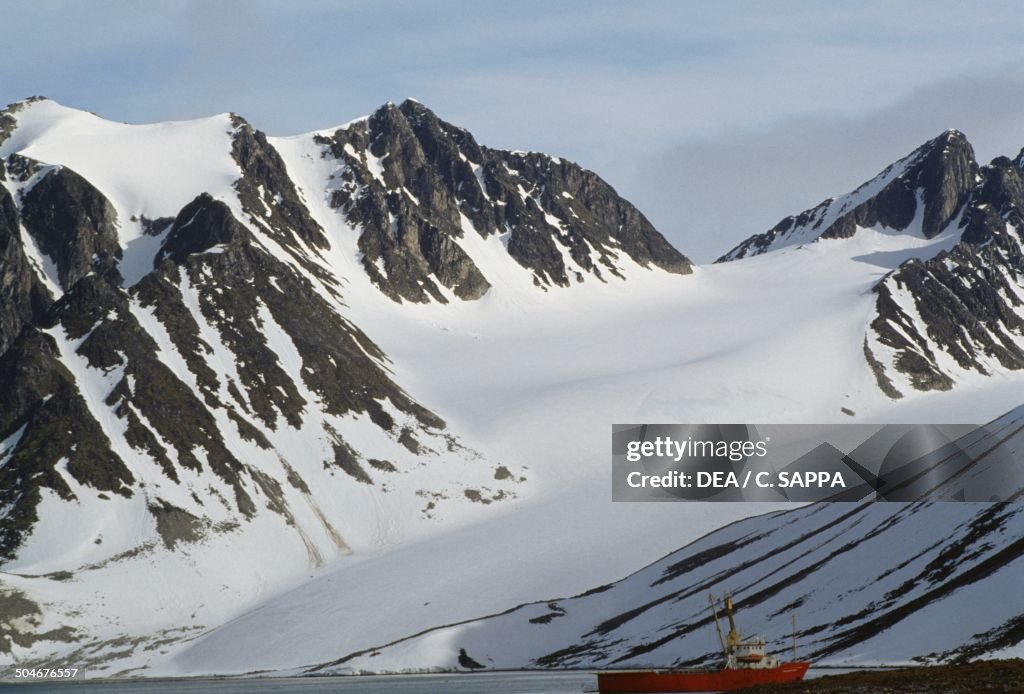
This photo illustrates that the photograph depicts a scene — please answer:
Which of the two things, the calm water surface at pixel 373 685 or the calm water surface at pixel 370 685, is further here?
the calm water surface at pixel 370 685

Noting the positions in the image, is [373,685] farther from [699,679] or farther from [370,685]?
[699,679]

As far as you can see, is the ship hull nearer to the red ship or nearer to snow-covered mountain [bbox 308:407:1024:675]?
the red ship

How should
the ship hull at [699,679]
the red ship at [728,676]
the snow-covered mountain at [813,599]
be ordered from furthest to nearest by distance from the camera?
the snow-covered mountain at [813,599]
the red ship at [728,676]
the ship hull at [699,679]

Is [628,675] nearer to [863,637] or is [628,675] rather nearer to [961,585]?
[863,637]

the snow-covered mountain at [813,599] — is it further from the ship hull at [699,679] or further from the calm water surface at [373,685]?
the ship hull at [699,679]

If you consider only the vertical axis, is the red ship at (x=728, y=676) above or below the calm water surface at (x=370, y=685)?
above

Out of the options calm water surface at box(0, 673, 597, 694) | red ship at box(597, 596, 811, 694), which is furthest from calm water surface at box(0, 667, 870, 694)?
red ship at box(597, 596, 811, 694)

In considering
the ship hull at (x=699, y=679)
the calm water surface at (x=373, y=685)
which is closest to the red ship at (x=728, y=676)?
the ship hull at (x=699, y=679)

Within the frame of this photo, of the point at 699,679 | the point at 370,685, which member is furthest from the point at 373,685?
the point at 699,679
